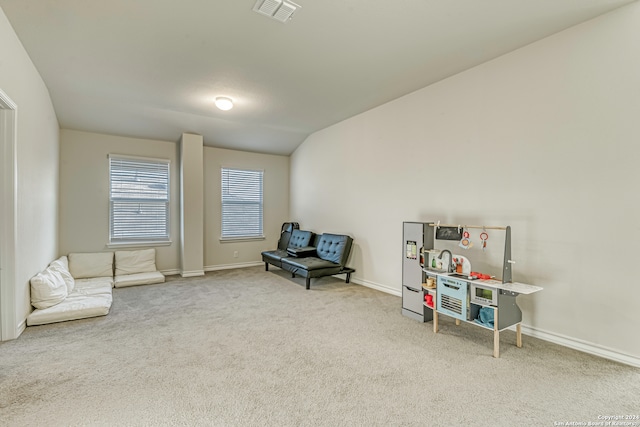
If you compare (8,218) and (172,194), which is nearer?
(8,218)

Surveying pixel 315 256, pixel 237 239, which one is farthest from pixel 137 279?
pixel 315 256

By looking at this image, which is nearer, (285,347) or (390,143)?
(285,347)

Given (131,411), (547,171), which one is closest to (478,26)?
(547,171)

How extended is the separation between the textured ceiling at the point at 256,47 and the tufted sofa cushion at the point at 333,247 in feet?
7.19

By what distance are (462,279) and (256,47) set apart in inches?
122

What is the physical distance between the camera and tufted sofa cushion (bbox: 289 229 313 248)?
586cm

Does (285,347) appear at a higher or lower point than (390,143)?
lower

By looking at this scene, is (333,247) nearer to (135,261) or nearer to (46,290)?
(135,261)

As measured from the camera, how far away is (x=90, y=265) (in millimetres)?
5012

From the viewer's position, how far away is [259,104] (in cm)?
457

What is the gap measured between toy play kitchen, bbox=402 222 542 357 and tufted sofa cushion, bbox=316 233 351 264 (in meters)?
1.53

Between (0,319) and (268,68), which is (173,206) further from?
(268,68)

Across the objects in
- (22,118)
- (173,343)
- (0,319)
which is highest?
(22,118)

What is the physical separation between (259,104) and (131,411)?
158 inches
